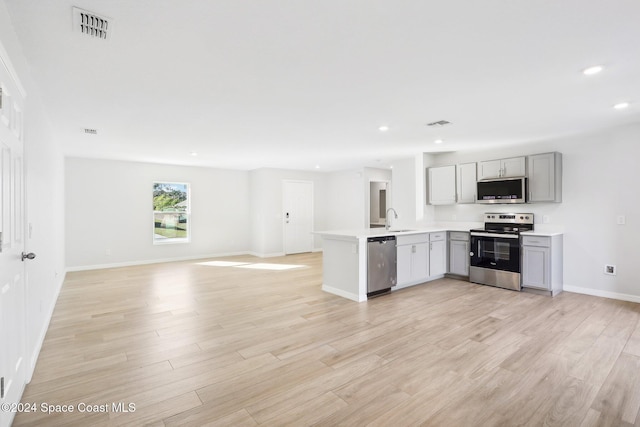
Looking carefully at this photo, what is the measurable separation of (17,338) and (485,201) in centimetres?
580

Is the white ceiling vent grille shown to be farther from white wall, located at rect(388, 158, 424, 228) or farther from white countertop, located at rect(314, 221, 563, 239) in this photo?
white wall, located at rect(388, 158, 424, 228)

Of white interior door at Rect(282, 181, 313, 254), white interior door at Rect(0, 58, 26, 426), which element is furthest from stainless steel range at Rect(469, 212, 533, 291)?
white interior door at Rect(0, 58, 26, 426)

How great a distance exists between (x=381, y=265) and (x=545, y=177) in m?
2.79

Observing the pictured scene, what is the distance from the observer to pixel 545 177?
15.6ft

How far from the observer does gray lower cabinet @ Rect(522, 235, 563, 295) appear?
4.49 metres

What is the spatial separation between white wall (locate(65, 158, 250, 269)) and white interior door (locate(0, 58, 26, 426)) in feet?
16.4

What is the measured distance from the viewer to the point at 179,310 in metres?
3.96

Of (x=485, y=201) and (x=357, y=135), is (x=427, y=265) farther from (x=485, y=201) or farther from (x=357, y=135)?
(x=357, y=135)

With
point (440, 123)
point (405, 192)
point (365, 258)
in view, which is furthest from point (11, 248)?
point (405, 192)

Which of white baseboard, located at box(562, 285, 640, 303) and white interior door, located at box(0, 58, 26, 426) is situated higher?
white interior door, located at box(0, 58, 26, 426)

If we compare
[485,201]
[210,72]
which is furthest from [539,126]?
[210,72]

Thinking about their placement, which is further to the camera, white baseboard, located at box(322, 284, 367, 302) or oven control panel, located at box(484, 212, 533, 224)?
oven control panel, located at box(484, 212, 533, 224)

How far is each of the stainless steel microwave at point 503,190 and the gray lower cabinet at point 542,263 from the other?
2.17ft

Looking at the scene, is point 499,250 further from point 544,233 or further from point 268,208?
point 268,208
